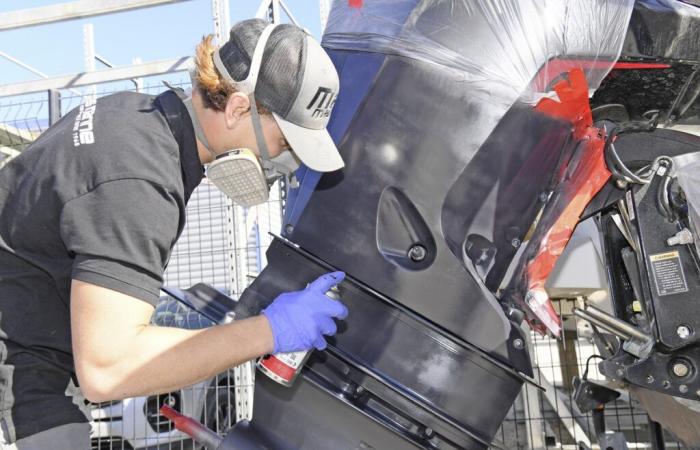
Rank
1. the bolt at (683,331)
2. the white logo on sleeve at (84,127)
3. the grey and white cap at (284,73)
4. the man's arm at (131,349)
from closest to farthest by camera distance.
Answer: the man's arm at (131,349) → the white logo on sleeve at (84,127) → the grey and white cap at (284,73) → the bolt at (683,331)

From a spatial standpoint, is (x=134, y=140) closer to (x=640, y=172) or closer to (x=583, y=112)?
(x=583, y=112)

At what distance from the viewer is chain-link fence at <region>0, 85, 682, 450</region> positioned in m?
4.71

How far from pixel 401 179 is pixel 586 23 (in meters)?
0.67

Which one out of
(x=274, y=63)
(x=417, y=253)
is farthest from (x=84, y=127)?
(x=417, y=253)

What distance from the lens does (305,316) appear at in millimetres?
1857

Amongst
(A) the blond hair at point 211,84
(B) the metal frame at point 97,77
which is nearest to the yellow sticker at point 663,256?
(A) the blond hair at point 211,84

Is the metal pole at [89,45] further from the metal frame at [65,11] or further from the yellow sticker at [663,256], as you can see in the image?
the yellow sticker at [663,256]

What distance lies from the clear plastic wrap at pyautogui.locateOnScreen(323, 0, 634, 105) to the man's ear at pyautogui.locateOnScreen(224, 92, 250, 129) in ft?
1.43

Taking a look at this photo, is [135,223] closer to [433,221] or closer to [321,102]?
[321,102]

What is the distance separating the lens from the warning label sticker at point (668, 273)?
6.79ft

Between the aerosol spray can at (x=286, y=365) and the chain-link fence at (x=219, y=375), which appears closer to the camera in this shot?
the aerosol spray can at (x=286, y=365)

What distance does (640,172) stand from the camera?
2113mm

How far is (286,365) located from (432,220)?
0.53m

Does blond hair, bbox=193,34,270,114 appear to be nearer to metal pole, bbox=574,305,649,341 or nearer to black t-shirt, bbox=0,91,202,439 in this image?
black t-shirt, bbox=0,91,202,439
